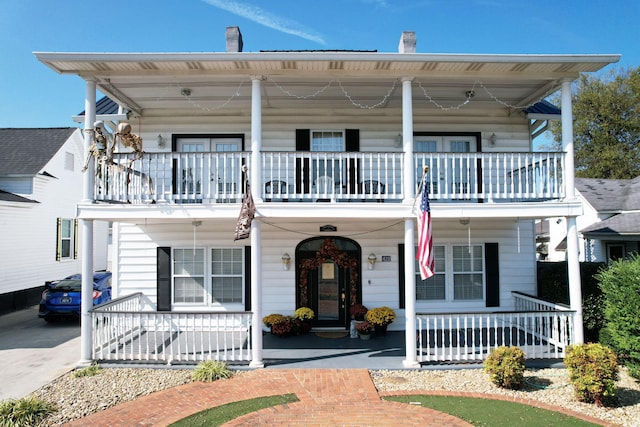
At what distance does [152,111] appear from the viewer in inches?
432

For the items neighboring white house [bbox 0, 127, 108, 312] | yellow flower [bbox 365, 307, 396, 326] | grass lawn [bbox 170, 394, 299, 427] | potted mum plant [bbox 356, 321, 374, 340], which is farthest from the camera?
neighboring white house [bbox 0, 127, 108, 312]

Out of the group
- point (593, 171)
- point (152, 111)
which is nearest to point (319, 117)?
point (152, 111)

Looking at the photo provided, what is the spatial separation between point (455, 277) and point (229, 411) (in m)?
7.22

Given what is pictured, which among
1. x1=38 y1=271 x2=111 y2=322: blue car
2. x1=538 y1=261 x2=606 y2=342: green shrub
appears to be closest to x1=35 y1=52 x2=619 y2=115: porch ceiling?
x1=538 y1=261 x2=606 y2=342: green shrub

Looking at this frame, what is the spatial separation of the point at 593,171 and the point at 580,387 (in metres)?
31.1

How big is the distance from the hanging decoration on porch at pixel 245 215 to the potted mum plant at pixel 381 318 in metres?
4.13

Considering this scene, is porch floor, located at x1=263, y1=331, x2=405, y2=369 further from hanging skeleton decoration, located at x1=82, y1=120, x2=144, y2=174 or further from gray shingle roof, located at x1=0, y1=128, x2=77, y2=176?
gray shingle roof, located at x1=0, y1=128, x2=77, y2=176

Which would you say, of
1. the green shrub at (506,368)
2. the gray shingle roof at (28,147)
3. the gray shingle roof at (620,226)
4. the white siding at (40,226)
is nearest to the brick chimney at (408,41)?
the green shrub at (506,368)

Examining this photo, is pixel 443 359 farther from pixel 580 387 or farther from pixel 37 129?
pixel 37 129

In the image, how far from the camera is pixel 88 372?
7789 millimetres

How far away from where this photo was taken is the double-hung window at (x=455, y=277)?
10.8 m

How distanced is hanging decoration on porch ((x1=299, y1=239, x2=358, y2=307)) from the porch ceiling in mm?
4125

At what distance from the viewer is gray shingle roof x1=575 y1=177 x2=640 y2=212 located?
15.5 m

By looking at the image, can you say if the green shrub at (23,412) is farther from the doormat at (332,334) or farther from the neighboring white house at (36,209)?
the neighboring white house at (36,209)
